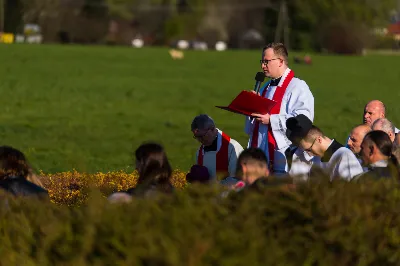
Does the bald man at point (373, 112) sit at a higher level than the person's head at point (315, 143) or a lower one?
higher

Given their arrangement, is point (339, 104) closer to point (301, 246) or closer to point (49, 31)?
point (301, 246)

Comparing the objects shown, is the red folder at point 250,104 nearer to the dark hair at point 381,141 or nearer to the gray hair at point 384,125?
the gray hair at point 384,125

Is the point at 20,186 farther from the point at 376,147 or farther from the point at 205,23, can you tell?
the point at 205,23

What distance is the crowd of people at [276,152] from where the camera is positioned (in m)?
6.88

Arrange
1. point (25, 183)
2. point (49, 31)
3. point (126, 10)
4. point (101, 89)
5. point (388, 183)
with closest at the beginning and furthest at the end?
point (388, 183), point (25, 183), point (101, 89), point (49, 31), point (126, 10)

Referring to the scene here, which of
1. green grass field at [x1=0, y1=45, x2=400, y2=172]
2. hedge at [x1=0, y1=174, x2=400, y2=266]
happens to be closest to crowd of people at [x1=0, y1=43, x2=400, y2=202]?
hedge at [x1=0, y1=174, x2=400, y2=266]

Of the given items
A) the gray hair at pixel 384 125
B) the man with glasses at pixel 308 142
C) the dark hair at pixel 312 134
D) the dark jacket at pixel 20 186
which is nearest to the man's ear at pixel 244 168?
the man with glasses at pixel 308 142

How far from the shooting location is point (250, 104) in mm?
9078

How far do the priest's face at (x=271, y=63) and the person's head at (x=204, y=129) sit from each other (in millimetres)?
811

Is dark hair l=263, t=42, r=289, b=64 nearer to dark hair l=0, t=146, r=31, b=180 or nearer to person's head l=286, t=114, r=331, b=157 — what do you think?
person's head l=286, t=114, r=331, b=157

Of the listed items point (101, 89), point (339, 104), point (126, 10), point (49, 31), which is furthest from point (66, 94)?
point (126, 10)

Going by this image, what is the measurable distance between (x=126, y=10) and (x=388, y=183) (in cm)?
12013

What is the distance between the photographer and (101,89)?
38906 mm

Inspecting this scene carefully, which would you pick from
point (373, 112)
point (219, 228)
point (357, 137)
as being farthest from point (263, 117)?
point (219, 228)
